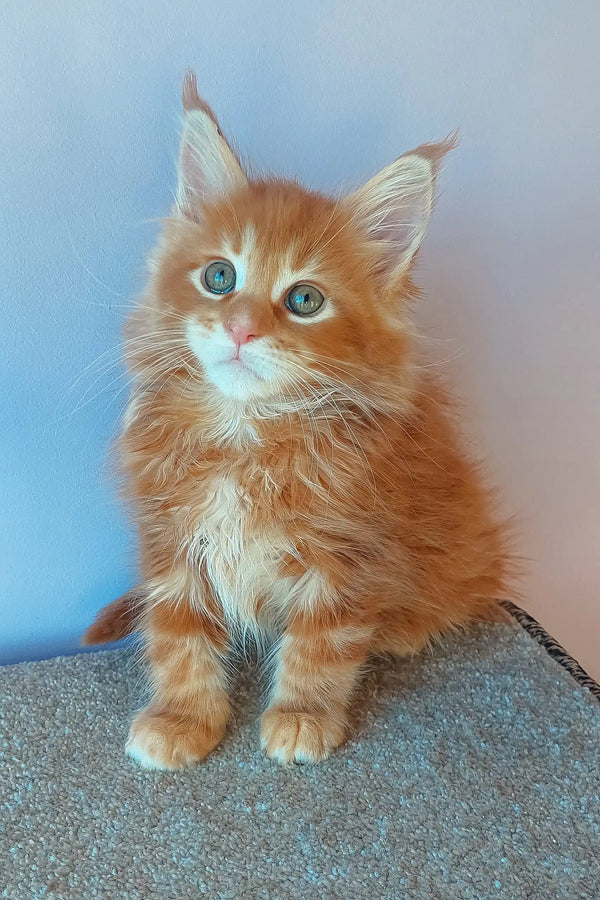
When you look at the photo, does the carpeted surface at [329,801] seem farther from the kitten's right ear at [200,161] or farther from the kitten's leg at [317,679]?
the kitten's right ear at [200,161]

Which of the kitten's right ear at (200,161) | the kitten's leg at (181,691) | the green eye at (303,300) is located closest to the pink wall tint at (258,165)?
the kitten's right ear at (200,161)

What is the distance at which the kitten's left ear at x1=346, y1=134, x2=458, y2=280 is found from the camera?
3.30ft

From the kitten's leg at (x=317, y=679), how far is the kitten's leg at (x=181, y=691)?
9 centimetres

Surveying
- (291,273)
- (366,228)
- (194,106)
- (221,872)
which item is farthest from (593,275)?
(221,872)

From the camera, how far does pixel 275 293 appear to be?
1008 millimetres

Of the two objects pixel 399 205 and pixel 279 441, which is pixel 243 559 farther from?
pixel 399 205

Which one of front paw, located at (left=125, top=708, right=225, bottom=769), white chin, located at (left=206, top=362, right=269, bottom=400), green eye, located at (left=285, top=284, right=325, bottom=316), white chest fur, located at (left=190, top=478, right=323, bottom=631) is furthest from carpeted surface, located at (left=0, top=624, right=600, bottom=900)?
green eye, located at (left=285, top=284, right=325, bottom=316)

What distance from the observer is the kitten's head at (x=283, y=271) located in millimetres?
956

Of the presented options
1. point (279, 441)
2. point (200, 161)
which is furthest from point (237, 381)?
point (200, 161)

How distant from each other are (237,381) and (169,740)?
530mm

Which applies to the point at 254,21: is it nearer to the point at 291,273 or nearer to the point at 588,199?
the point at 291,273

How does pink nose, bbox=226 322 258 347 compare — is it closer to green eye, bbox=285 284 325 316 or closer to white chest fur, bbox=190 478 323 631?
green eye, bbox=285 284 325 316

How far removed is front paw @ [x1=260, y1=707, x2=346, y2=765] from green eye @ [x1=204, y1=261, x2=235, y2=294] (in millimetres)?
645

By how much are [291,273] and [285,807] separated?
2.47 ft
